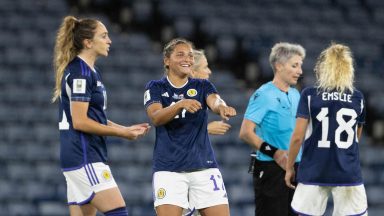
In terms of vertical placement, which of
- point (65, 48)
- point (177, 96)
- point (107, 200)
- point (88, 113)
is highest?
point (65, 48)

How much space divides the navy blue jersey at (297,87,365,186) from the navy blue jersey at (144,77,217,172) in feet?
2.22

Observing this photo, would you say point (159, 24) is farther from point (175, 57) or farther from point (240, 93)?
point (175, 57)

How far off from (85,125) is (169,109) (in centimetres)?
56

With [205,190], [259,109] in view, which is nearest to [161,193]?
[205,190]

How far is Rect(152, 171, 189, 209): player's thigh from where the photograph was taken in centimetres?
644

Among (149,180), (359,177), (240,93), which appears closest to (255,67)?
(240,93)

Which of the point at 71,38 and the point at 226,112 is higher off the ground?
the point at 71,38

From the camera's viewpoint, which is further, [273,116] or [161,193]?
[273,116]

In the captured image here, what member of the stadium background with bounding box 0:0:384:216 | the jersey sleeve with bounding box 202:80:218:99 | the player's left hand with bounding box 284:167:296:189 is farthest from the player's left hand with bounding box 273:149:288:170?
the stadium background with bounding box 0:0:384:216

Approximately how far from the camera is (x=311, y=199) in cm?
660

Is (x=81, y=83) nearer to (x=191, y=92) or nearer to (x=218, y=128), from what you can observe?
(x=191, y=92)

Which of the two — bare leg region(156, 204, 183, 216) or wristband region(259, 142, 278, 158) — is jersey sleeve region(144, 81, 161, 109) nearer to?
bare leg region(156, 204, 183, 216)

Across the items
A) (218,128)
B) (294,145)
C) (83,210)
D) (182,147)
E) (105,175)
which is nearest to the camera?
(105,175)

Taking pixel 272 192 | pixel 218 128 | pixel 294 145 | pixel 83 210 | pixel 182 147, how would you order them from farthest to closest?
1. pixel 272 192
2. pixel 218 128
3. pixel 294 145
4. pixel 182 147
5. pixel 83 210
